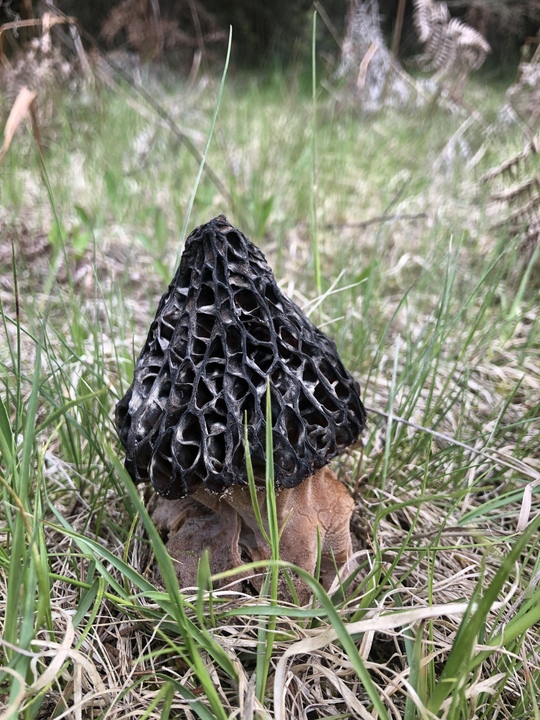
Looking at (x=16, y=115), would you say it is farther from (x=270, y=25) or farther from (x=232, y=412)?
→ (x=270, y=25)

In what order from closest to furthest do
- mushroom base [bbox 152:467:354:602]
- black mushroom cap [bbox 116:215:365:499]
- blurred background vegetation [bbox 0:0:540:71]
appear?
1. black mushroom cap [bbox 116:215:365:499]
2. mushroom base [bbox 152:467:354:602]
3. blurred background vegetation [bbox 0:0:540:71]

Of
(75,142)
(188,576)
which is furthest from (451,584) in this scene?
(75,142)

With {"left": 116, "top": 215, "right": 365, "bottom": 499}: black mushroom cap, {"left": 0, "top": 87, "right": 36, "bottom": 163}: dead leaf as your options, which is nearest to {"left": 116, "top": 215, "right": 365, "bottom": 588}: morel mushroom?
{"left": 116, "top": 215, "right": 365, "bottom": 499}: black mushroom cap

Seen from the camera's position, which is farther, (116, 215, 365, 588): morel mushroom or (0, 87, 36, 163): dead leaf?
(0, 87, 36, 163): dead leaf

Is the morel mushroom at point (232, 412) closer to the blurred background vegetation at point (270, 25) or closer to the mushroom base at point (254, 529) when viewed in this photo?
the mushroom base at point (254, 529)

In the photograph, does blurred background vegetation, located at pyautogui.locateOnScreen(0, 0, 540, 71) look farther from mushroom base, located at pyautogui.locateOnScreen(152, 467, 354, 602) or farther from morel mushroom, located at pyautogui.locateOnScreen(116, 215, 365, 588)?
mushroom base, located at pyautogui.locateOnScreen(152, 467, 354, 602)

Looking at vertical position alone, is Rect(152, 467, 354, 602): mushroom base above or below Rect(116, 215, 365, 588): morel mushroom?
below

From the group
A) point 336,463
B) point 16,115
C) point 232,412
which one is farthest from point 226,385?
point 16,115

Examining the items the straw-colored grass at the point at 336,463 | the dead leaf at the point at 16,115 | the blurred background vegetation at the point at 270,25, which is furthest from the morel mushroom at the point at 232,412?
the blurred background vegetation at the point at 270,25

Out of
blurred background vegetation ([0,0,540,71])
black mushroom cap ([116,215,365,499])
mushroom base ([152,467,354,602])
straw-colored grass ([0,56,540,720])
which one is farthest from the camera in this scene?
blurred background vegetation ([0,0,540,71])
